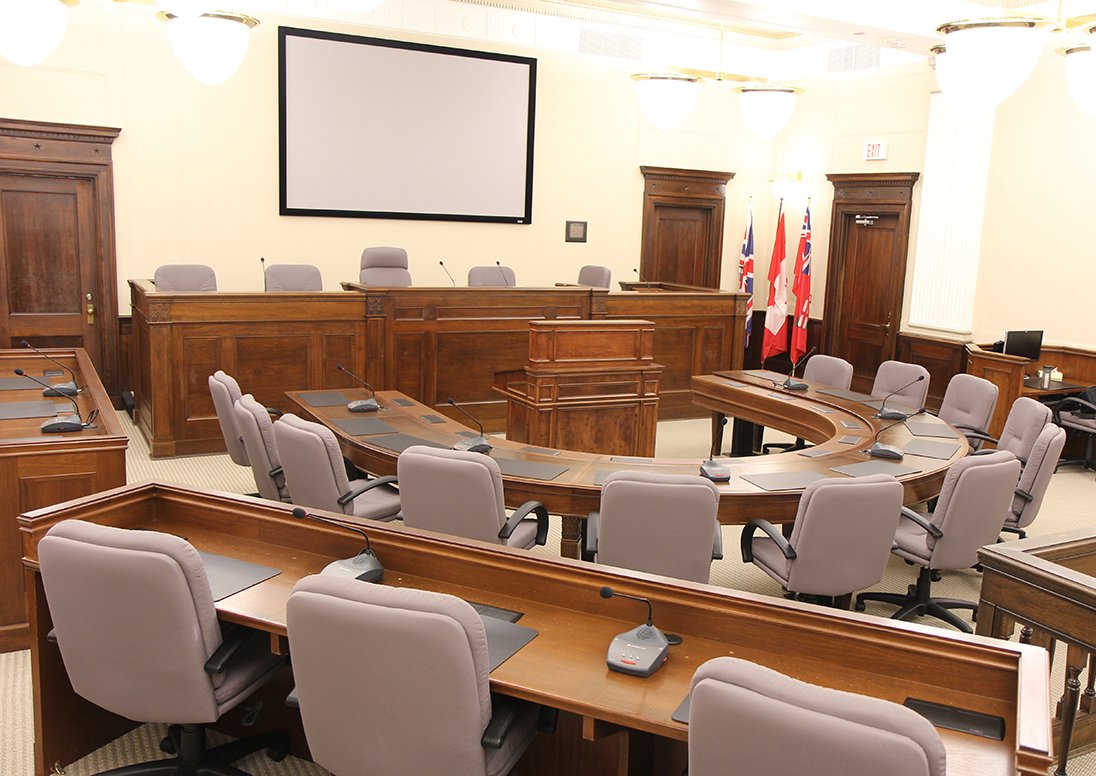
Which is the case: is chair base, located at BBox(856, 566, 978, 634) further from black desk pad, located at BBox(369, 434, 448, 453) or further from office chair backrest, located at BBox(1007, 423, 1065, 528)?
black desk pad, located at BBox(369, 434, 448, 453)

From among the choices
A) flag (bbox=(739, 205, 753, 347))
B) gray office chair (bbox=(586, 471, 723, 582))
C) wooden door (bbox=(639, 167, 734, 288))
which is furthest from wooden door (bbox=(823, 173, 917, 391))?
gray office chair (bbox=(586, 471, 723, 582))

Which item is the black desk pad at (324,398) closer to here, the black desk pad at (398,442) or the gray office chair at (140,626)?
the black desk pad at (398,442)

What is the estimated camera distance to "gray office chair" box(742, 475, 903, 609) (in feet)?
12.2

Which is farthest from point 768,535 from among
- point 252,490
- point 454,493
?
point 252,490

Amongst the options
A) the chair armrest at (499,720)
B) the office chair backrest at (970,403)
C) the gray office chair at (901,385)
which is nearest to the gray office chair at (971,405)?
the office chair backrest at (970,403)

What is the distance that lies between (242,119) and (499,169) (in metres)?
2.58

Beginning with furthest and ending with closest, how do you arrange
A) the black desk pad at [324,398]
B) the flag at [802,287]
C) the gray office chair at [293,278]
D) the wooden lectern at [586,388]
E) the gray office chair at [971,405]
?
the flag at [802,287] → the gray office chair at [293,278] → the gray office chair at [971,405] → the wooden lectern at [586,388] → the black desk pad at [324,398]

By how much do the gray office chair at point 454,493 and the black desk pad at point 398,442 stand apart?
0.74 m

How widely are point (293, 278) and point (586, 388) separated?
11.0ft

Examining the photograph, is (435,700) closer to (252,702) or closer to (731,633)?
(731,633)

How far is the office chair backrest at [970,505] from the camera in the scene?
4.09 metres

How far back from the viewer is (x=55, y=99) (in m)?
7.73

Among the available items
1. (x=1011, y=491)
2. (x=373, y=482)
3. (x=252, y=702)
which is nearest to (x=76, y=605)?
(x=252, y=702)

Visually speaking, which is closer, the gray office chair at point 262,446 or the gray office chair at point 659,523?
the gray office chair at point 659,523
